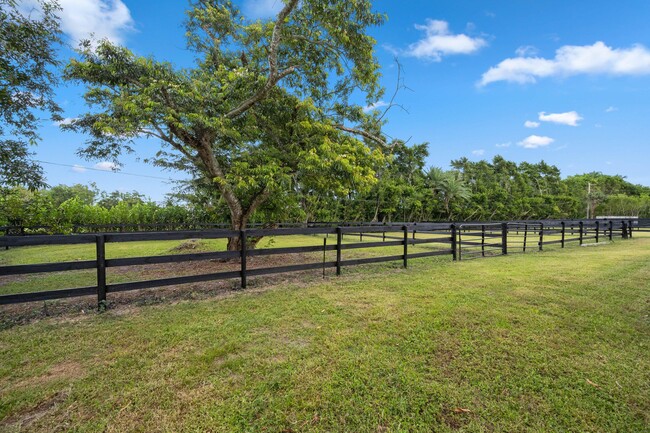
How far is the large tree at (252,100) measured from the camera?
21.4 ft

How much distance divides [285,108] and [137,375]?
24.8 feet

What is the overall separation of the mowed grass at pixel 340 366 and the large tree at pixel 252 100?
3.95 m

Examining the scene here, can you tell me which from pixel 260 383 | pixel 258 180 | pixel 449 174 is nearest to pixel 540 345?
pixel 260 383

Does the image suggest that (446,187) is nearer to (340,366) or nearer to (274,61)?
(274,61)

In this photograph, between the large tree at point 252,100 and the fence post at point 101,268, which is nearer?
the fence post at point 101,268

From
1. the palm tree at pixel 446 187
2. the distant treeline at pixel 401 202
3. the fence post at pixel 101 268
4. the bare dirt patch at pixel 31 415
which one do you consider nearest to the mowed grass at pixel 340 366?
the bare dirt patch at pixel 31 415

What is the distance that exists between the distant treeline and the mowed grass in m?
3.80

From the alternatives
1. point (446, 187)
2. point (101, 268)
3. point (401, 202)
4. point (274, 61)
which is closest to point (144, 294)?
point (101, 268)

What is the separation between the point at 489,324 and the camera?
3.71 metres

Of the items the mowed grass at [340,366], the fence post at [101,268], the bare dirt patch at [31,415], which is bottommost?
the bare dirt patch at [31,415]

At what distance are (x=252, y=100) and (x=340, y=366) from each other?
6637mm

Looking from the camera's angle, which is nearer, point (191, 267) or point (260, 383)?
point (260, 383)

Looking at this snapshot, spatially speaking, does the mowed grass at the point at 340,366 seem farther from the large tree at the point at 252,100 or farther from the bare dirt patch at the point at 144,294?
the large tree at the point at 252,100

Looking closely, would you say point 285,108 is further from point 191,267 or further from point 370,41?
point 191,267
